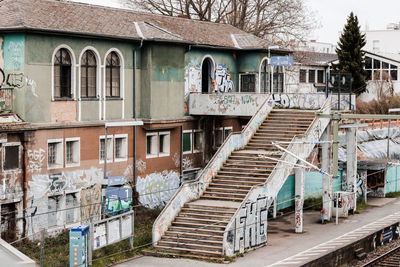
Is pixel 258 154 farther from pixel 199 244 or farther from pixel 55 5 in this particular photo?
pixel 55 5

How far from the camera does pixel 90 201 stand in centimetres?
3250

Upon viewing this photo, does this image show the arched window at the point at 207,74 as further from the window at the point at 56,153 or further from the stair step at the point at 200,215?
the stair step at the point at 200,215

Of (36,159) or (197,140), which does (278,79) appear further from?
(36,159)

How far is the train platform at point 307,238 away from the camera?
27.5 meters

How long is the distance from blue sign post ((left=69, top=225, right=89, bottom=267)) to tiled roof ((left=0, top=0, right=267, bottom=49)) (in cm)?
930

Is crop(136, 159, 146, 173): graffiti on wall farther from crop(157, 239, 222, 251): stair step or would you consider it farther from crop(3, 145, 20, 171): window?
crop(3, 145, 20, 171): window

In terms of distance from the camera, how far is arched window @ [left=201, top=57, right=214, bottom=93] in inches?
1598

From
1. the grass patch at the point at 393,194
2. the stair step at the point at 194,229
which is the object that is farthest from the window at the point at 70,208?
the grass patch at the point at 393,194

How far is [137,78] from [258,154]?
292 inches

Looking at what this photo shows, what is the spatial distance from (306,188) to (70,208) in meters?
16.0

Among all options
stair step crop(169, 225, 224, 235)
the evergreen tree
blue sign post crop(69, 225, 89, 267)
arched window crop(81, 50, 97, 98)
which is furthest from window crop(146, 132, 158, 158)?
the evergreen tree

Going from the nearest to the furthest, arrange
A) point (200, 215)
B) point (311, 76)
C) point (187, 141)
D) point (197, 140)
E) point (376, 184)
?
point (200, 215), point (187, 141), point (197, 140), point (376, 184), point (311, 76)

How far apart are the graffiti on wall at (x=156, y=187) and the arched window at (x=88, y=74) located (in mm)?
5303

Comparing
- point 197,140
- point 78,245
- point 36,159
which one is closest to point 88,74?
point 36,159
